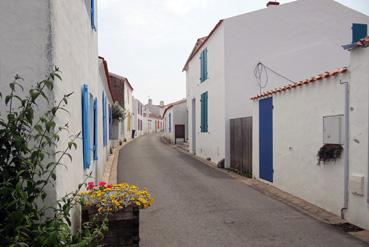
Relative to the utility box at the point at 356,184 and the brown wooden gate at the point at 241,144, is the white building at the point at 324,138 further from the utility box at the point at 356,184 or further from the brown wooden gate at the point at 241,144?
the brown wooden gate at the point at 241,144

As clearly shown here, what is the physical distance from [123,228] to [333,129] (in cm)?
444

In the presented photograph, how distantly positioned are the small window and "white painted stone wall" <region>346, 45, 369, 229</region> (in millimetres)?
276

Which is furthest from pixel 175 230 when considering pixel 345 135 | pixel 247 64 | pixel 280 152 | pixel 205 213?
pixel 247 64

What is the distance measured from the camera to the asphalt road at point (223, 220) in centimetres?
494

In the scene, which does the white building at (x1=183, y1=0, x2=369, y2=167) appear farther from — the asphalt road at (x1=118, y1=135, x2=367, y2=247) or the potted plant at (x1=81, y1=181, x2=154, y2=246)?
the potted plant at (x1=81, y1=181, x2=154, y2=246)

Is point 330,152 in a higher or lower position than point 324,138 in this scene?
lower

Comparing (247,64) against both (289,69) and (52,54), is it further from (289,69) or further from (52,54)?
(52,54)

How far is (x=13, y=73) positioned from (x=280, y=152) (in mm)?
7252

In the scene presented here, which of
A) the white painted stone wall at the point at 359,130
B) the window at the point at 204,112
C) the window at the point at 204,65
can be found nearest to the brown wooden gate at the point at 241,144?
the window at the point at 204,112

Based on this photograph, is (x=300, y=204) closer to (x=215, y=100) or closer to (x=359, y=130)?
(x=359, y=130)

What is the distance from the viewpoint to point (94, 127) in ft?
22.9

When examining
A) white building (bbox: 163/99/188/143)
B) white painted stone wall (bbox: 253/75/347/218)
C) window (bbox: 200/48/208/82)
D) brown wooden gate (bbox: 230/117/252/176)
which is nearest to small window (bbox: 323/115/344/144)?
white painted stone wall (bbox: 253/75/347/218)

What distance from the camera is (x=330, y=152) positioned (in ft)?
20.5

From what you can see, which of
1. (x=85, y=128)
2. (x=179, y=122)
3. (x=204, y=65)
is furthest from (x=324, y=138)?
(x=179, y=122)
